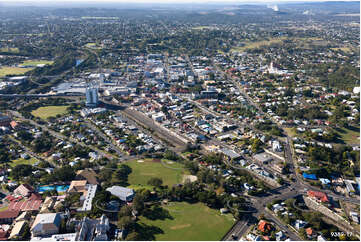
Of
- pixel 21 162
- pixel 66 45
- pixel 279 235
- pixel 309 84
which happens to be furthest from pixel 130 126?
pixel 66 45

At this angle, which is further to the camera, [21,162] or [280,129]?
[280,129]

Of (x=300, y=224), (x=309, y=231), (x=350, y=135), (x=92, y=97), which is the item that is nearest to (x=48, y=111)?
(x=92, y=97)

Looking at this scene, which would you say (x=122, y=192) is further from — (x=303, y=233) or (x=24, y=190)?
(x=303, y=233)

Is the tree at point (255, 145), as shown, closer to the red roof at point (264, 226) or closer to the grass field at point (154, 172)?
the grass field at point (154, 172)

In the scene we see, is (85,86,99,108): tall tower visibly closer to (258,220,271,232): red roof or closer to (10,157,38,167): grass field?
(10,157,38,167): grass field

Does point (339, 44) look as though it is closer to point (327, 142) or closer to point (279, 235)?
point (327, 142)

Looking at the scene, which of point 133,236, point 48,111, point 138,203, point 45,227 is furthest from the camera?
point 48,111
